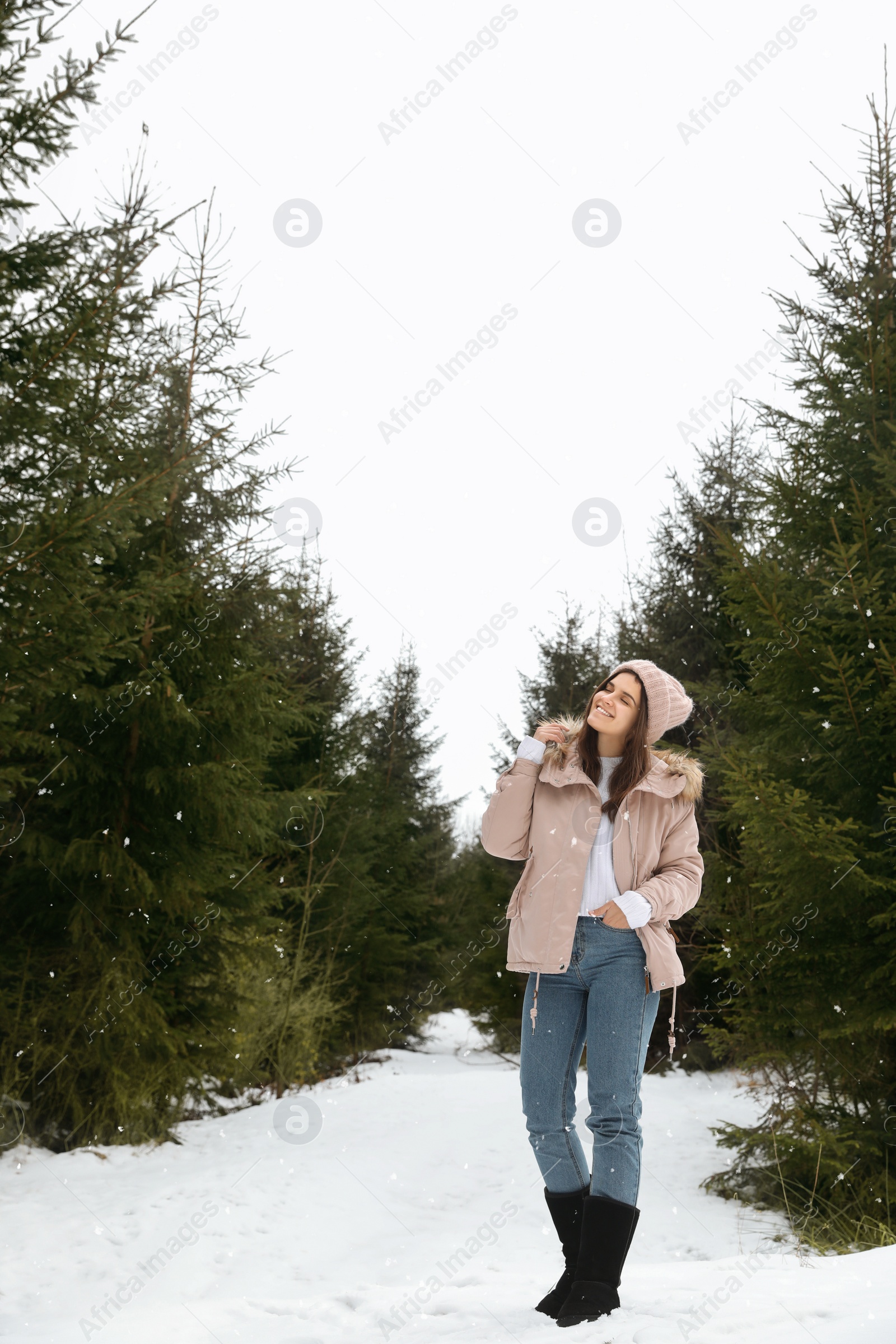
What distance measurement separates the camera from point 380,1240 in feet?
19.6

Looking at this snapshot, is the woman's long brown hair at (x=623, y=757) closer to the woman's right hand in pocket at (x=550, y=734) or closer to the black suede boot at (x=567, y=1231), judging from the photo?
the woman's right hand in pocket at (x=550, y=734)

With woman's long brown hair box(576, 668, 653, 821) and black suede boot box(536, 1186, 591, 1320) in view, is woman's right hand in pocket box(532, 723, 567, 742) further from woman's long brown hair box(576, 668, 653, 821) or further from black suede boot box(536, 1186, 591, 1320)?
black suede boot box(536, 1186, 591, 1320)

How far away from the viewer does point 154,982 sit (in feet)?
23.3

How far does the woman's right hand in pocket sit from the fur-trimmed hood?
0.05 feet

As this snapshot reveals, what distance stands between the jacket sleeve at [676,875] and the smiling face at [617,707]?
37 centimetres

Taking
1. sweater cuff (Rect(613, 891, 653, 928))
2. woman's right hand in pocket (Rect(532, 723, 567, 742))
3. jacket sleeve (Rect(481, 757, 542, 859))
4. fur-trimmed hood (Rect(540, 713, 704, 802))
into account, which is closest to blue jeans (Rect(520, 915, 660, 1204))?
sweater cuff (Rect(613, 891, 653, 928))

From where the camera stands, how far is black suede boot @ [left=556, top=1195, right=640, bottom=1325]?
2.89 metres

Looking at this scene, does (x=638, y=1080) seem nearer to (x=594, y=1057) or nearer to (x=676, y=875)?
(x=594, y=1057)

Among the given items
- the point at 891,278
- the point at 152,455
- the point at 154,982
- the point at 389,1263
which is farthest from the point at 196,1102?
the point at 891,278

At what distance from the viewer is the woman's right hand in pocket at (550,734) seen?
3324 mm

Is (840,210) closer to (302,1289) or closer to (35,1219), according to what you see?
(302,1289)

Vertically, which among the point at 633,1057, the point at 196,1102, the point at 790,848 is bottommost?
the point at 196,1102

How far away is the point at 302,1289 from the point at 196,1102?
3875 mm

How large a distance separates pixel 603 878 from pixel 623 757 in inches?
18.2
